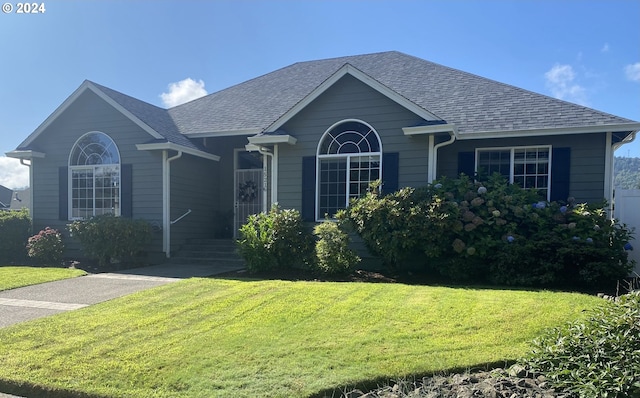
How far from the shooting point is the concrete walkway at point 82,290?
6060mm

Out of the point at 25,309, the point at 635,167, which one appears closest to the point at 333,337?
the point at 25,309

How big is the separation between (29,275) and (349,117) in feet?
27.3

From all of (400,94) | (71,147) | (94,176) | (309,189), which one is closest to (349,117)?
(400,94)

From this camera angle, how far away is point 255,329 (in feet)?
15.8

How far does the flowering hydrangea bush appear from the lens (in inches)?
288

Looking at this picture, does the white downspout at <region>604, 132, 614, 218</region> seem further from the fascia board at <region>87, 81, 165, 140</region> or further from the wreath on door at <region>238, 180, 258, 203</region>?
the fascia board at <region>87, 81, 165, 140</region>

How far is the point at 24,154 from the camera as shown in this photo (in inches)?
490

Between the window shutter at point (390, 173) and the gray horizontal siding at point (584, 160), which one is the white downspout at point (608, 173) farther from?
the window shutter at point (390, 173)

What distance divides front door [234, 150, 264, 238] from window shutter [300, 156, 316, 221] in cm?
317

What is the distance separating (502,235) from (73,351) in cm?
741

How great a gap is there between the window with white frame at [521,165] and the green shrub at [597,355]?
6.18m

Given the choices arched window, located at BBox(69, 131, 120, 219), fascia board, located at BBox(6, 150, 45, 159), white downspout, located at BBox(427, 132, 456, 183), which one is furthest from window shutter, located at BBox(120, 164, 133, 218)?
white downspout, located at BBox(427, 132, 456, 183)

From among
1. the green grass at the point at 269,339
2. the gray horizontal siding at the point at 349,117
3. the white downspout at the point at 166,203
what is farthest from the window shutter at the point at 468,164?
the white downspout at the point at 166,203

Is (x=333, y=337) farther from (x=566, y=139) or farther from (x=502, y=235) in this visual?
(x=566, y=139)
